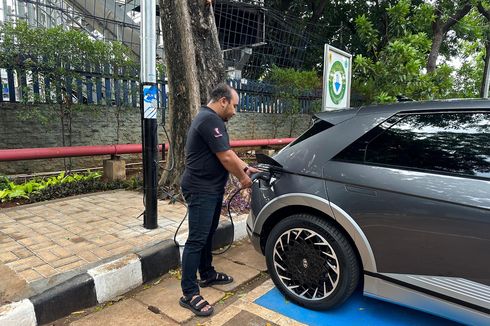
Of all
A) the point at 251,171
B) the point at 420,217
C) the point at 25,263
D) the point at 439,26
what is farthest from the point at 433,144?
the point at 439,26

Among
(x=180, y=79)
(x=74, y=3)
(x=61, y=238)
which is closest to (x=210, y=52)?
(x=180, y=79)

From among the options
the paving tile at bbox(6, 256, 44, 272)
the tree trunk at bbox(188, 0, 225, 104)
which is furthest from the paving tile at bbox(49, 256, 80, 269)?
the tree trunk at bbox(188, 0, 225, 104)

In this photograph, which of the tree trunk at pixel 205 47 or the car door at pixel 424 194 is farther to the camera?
the tree trunk at pixel 205 47

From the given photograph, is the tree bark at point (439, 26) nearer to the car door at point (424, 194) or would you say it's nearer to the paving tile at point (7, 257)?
the car door at point (424, 194)

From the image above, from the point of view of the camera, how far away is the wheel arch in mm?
2441

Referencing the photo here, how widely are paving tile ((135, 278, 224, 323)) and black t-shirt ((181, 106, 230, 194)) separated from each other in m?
0.93

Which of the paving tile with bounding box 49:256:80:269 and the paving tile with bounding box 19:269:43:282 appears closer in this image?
the paving tile with bounding box 19:269:43:282

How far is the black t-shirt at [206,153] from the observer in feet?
8.37

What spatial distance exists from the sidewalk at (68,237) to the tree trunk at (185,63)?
94 centimetres

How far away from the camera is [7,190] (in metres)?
4.90

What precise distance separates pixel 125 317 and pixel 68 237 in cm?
136

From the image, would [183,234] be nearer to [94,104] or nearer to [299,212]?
[299,212]

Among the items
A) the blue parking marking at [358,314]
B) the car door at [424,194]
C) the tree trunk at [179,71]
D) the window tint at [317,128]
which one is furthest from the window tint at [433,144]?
the tree trunk at [179,71]

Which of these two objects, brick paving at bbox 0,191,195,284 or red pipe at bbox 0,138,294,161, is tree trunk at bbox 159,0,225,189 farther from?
red pipe at bbox 0,138,294,161
